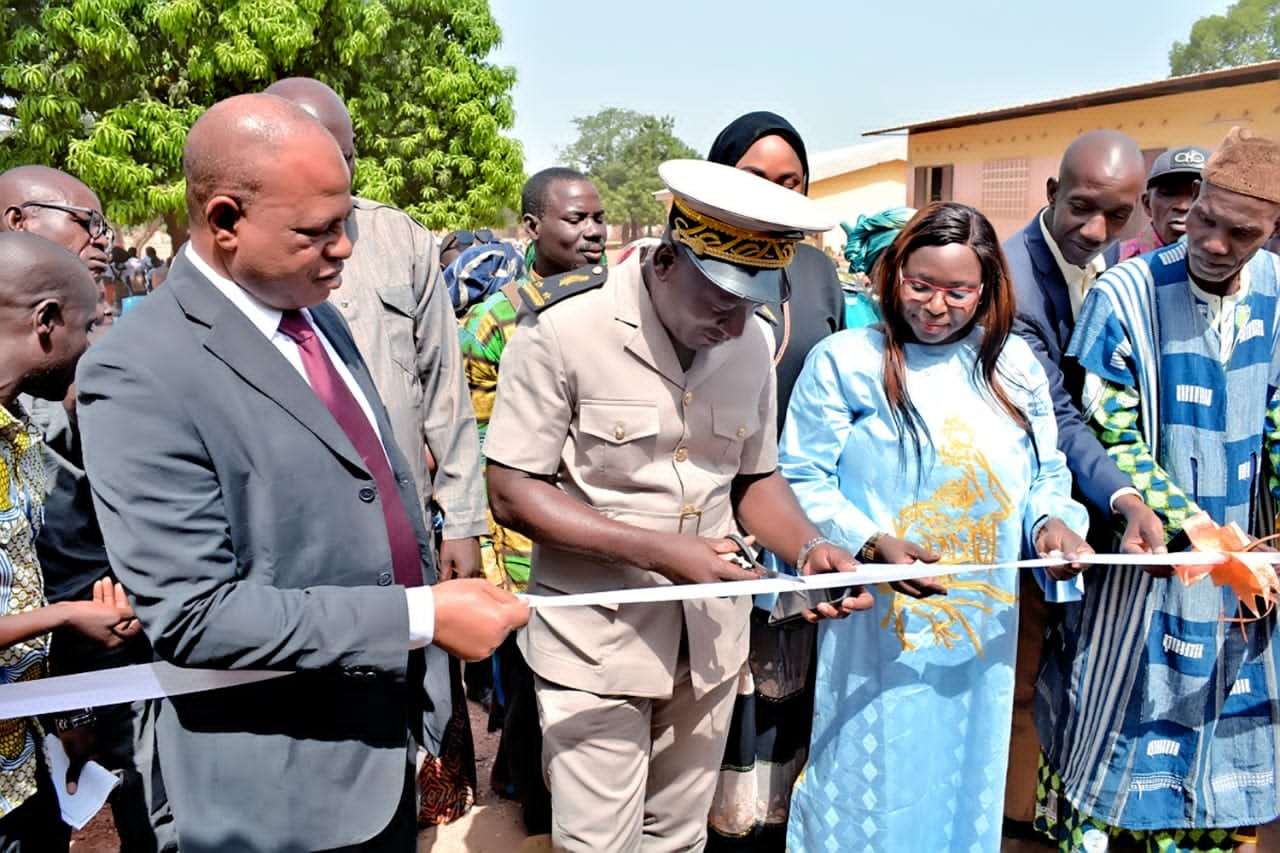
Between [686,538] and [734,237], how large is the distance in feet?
2.35

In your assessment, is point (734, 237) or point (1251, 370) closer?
point (734, 237)

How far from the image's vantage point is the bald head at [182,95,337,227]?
162 centimetres

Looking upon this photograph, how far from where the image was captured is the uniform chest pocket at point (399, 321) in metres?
2.98

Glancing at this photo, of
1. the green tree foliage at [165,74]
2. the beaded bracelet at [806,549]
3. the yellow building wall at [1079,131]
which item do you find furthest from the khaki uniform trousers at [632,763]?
the green tree foliage at [165,74]

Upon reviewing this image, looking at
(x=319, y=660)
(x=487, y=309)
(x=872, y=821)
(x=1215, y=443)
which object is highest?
(x=487, y=309)

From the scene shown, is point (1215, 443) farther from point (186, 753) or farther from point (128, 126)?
point (128, 126)

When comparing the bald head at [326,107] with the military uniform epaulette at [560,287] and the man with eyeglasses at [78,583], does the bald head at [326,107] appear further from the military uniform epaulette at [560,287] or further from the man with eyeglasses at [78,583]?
the military uniform epaulette at [560,287]

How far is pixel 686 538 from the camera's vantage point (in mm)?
2271

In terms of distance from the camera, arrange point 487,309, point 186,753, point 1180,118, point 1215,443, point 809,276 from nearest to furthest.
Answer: point 186,753, point 1215,443, point 809,276, point 487,309, point 1180,118

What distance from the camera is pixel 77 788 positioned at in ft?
7.45

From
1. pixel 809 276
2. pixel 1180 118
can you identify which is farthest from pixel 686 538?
pixel 1180 118

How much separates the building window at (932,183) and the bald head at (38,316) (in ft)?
68.5

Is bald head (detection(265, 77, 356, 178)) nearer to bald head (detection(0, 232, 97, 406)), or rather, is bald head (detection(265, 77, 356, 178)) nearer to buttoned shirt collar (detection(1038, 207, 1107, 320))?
bald head (detection(0, 232, 97, 406))

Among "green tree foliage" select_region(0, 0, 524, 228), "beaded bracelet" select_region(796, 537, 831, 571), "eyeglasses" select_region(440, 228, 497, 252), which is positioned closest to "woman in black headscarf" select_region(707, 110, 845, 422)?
"beaded bracelet" select_region(796, 537, 831, 571)
